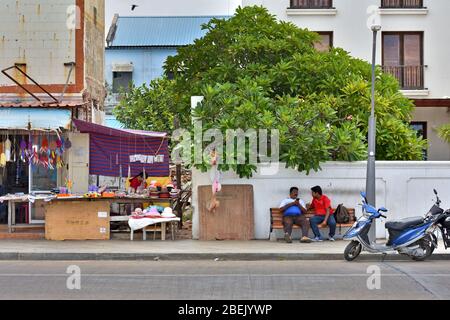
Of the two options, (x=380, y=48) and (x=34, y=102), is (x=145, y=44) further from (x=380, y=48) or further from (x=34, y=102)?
(x=34, y=102)

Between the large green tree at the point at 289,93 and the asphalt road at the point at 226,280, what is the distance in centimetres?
367

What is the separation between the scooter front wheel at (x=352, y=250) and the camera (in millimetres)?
16922

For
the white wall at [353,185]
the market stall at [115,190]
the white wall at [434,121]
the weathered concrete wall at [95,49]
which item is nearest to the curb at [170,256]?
the market stall at [115,190]

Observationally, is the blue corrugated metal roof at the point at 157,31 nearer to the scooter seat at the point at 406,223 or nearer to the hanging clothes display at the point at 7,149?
the hanging clothes display at the point at 7,149

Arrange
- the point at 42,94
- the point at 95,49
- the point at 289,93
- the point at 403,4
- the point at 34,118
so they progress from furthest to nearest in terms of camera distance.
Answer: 1. the point at 403,4
2. the point at 95,49
3. the point at 42,94
4. the point at 289,93
5. the point at 34,118

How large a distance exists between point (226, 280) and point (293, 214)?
5.95 meters

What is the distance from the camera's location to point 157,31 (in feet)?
166

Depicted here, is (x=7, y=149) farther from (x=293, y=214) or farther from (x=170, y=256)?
(x=293, y=214)

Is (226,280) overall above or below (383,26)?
below

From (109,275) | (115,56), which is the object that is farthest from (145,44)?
(109,275)

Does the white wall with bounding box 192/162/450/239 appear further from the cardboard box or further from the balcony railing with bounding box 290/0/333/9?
the balcony railing with bounding box 290/0/333/9

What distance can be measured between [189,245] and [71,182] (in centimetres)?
419

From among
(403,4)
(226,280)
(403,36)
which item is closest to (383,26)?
(403,36)

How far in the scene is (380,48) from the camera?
30.9m
